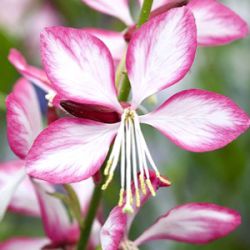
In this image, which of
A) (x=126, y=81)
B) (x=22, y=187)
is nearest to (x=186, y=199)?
(x=22, y=187)

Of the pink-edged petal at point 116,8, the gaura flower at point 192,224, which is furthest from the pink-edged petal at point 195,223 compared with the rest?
the pink-edged petal at point 116,8

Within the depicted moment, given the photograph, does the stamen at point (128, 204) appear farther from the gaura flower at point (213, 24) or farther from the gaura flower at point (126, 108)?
the gaura flower at point (213, 24)

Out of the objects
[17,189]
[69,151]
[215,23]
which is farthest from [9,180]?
[215,23]

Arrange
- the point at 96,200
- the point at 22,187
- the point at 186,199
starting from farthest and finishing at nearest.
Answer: the point at 186,199, the point at 22,187, the point at 96,200

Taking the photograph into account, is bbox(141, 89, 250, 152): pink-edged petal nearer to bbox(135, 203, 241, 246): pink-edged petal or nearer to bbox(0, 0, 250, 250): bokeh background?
bbox(135, 203, 241, 246): pink-edged petal

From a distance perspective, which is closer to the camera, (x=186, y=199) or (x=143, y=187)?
(x=143, y=187)

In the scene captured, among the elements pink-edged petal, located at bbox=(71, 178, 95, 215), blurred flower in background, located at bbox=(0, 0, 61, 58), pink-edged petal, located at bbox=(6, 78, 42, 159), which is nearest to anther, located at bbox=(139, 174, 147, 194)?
pink-edged petal, located at bbox=(6, 78, 42, 159)

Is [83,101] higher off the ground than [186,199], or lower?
higher

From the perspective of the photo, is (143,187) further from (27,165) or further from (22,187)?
(22,187)
